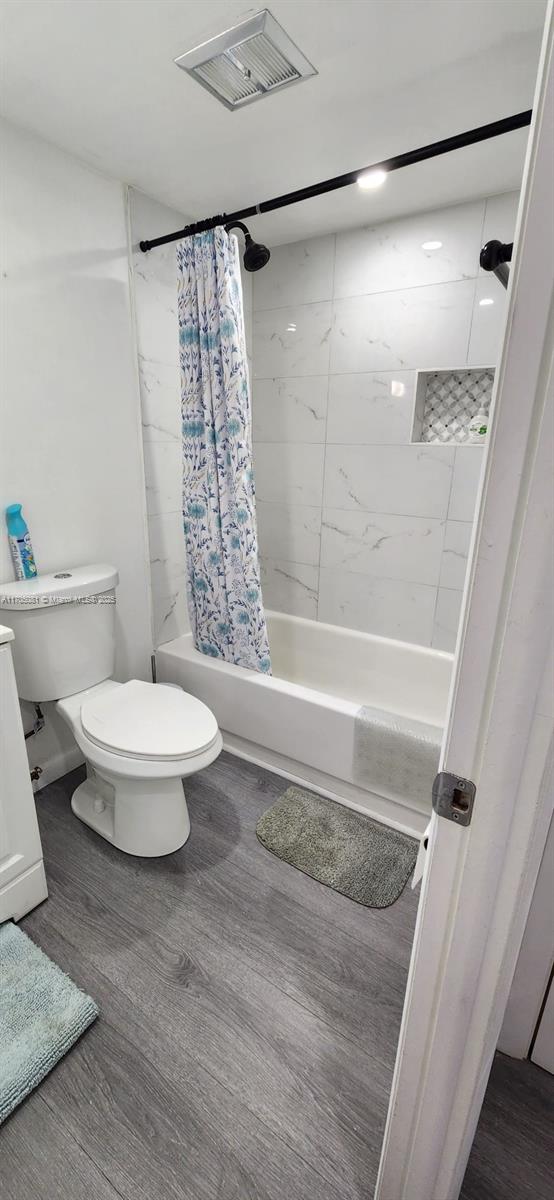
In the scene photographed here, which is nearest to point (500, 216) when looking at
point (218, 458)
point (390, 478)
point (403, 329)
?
point (403, 329)

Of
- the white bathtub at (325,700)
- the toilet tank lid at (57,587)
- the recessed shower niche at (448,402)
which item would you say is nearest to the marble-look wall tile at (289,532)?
the white bathtub at (325,700)

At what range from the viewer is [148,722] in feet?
5.30

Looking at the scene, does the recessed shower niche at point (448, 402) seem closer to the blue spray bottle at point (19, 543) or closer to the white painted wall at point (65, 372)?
the white painted wall at point (65, 372)

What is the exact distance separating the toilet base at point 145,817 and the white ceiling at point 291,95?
189 cm

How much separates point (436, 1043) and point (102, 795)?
140cm

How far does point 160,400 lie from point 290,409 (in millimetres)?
690

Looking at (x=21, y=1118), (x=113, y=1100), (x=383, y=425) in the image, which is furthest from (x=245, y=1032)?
(x=383, y=425)

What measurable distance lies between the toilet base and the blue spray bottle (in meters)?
0.72

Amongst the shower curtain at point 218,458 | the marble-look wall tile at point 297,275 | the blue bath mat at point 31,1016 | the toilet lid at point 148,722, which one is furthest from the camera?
the marble-look wall tile at point 297,275

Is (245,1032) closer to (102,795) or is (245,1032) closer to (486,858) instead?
(102,795)

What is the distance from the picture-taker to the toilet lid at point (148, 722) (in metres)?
1.49

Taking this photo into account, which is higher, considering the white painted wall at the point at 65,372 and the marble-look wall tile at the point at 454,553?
the white painted wall at the point at 65,372

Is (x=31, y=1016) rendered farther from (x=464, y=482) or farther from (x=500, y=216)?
(x=500, y=216)

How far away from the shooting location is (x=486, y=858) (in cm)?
59
